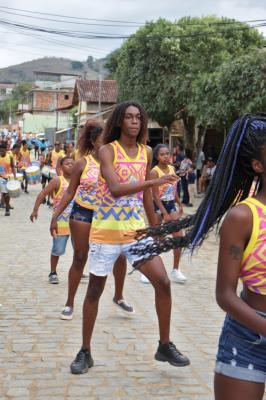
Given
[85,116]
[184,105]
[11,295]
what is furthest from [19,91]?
[11,295]

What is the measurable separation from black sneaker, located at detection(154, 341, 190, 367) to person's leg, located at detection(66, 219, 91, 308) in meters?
1.50

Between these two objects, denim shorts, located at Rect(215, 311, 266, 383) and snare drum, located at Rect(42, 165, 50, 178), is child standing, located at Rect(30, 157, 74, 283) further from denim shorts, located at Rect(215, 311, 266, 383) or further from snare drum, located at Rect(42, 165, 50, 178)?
snare drum, located at Rect(42, 165, 50, 178)

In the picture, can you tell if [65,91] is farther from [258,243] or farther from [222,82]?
[258,243]

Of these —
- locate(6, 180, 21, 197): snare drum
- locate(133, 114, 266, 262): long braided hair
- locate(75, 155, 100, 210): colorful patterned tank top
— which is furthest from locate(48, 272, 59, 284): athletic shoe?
locate(6, 180, 21, 197): snare drum

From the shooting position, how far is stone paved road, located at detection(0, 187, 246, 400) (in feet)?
13.7

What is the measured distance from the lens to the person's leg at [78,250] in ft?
18.8

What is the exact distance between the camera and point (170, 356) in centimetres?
448

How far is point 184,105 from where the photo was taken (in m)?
27.3

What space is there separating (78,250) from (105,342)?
94 cm

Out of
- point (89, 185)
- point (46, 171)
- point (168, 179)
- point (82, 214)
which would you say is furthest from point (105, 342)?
point (46, 171)

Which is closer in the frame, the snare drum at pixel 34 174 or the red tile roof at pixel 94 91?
the snare drum at pixel 34 174

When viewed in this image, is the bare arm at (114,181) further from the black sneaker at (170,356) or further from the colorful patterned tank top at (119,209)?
the black sneaker at (170,356)

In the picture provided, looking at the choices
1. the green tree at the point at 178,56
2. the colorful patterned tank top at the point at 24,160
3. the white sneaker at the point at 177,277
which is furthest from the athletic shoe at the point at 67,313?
the green tree at the point at 178,56

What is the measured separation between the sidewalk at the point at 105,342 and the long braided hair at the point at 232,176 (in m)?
1.85
